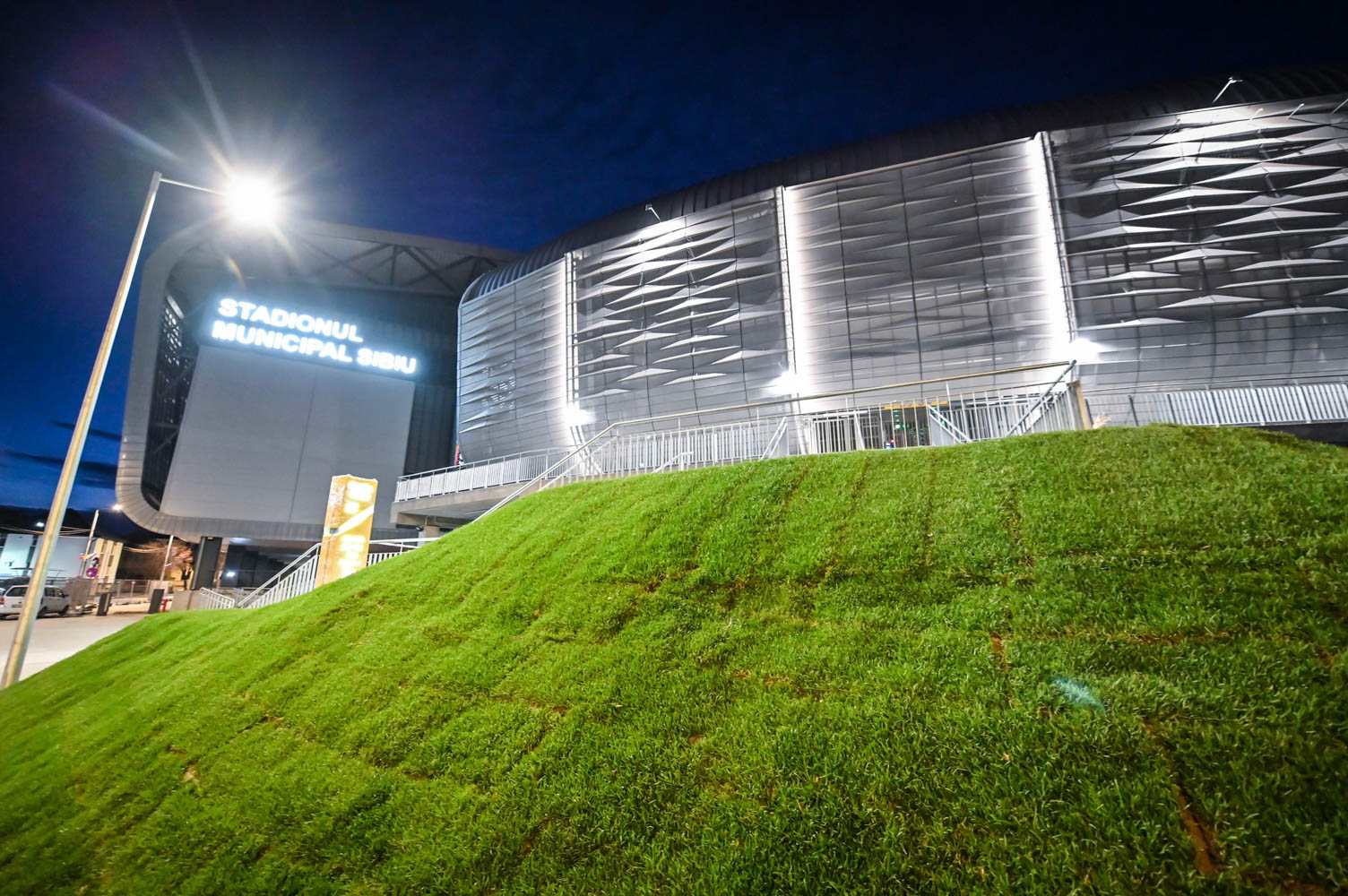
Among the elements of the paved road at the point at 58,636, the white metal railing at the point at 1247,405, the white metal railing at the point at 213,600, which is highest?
the white metal railing at the point at 1247,405

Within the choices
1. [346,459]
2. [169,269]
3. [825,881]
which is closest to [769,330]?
[825,881]

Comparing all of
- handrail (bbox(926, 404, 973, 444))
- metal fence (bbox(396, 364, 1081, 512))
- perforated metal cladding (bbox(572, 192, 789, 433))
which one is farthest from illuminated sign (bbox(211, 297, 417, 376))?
handrail (bbox(926, 404, 973, 444))

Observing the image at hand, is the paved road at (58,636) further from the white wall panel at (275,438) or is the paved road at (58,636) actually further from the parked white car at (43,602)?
the white wall panel at (275,438)

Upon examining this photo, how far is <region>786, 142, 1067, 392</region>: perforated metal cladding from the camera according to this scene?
18953mm

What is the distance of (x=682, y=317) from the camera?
2309 centimetres

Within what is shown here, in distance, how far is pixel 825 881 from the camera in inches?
90.3

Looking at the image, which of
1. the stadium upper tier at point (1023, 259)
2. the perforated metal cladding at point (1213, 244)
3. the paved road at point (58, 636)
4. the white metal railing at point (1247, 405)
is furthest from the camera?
the stadium upper tier at point (1023, 259)

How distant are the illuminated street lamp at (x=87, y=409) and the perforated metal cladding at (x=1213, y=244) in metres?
23.1

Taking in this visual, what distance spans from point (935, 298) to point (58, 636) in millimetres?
31674

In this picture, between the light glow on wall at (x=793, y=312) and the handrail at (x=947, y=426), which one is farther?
the light glow on wall at (x=793, y=312)

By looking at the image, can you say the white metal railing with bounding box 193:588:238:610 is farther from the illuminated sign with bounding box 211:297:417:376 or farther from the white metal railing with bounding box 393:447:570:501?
the illuminated sign with bounding box 211:297:417:376

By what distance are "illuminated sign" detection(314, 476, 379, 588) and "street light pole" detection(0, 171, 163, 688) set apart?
4004mm

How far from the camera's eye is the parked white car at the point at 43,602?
24500 mm

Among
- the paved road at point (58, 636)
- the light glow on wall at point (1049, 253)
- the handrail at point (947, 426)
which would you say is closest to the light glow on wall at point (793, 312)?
the light glow on wall at point (1049, 253)
